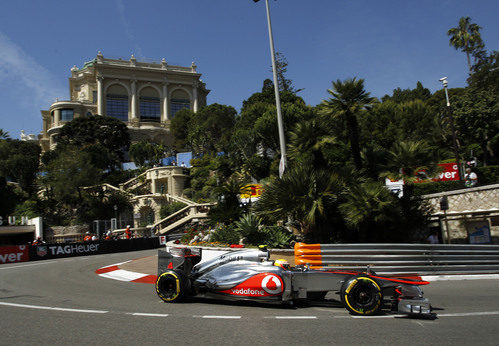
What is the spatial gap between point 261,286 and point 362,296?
1.79 metres

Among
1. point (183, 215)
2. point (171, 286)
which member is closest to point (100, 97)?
point (183, 215)

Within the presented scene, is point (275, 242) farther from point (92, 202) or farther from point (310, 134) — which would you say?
point (92, 202)

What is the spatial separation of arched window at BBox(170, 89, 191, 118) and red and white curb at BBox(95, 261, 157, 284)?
8154cm

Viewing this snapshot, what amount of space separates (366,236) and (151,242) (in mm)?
19652

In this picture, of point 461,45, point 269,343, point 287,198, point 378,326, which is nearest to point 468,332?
point 378,326

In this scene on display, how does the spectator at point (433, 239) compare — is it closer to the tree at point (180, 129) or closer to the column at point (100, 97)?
the tree at point (180, 129)

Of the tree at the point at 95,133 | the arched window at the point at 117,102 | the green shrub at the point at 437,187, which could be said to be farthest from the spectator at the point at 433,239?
the arched window at the point at 117,102

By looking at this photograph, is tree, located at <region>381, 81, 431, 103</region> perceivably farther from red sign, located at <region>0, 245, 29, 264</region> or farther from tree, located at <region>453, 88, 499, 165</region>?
red sign, located at <region>0, 245, 29, 264</region>

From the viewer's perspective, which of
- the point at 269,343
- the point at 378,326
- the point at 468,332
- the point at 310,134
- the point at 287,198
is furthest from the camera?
the point at 310,134

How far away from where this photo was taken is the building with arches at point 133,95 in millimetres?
84188

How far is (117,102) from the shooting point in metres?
88.1

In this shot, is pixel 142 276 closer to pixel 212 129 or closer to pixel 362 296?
pixel 362 296

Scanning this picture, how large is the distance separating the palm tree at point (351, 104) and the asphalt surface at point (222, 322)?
8.04 meters

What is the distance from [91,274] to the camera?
13.3 metres
